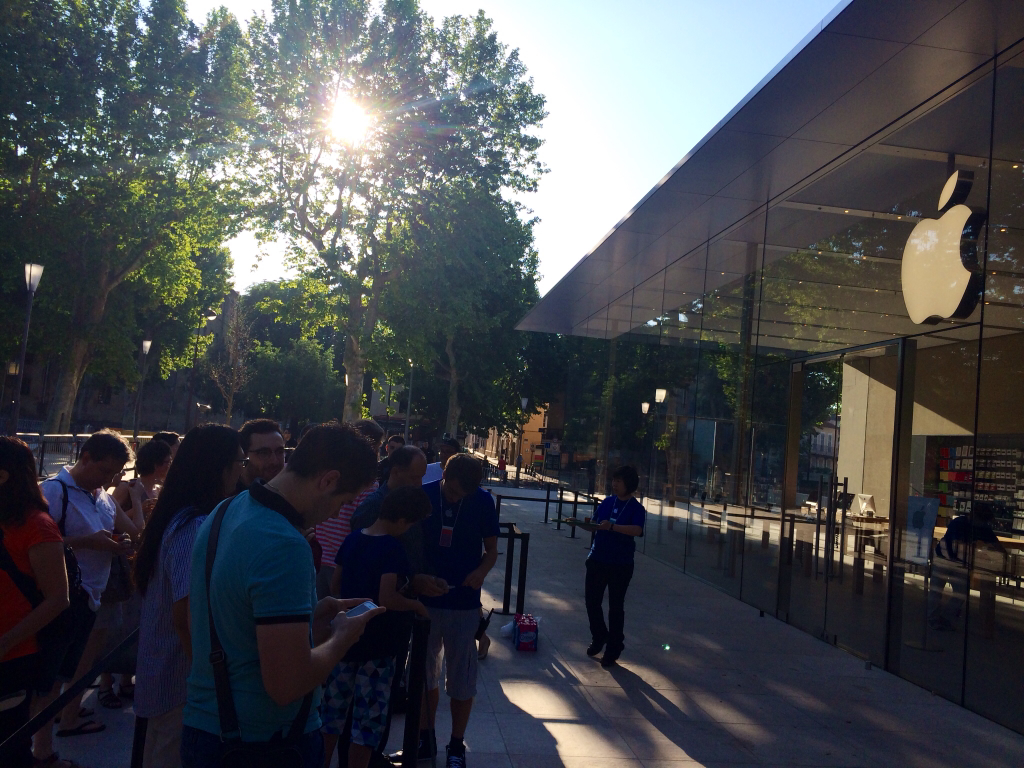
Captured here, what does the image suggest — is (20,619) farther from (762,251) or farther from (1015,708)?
(762,251)

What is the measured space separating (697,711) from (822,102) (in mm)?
5889

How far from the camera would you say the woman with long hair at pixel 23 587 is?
343 cm

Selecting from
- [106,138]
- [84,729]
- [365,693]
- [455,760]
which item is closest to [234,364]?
[106,138]

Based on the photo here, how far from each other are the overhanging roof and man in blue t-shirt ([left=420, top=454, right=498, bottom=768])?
4827 millimetres

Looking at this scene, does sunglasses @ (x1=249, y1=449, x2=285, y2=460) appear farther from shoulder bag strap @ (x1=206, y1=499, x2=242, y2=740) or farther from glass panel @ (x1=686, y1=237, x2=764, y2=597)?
glass panel @ (x1=686, y1=237, x2=764, y2=597)

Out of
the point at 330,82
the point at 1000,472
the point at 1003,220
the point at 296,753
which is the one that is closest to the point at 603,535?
the point at 1000,472

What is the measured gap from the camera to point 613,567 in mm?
7617

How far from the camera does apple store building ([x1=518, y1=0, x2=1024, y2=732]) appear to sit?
698 cm

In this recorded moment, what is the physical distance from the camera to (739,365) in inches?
507

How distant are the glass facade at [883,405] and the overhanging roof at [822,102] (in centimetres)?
20

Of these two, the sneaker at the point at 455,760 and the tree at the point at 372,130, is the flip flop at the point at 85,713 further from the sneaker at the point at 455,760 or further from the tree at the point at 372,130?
the tree at the point at 372,130

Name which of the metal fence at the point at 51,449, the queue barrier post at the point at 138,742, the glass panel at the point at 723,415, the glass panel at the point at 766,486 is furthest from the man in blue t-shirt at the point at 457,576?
the metal fence at the point at 51,449

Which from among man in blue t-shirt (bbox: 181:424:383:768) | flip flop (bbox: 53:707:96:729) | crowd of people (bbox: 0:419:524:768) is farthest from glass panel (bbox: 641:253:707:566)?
man in blue t-shirt (bbox: 181:424:383:768)

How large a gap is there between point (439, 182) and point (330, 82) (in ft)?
15.4
